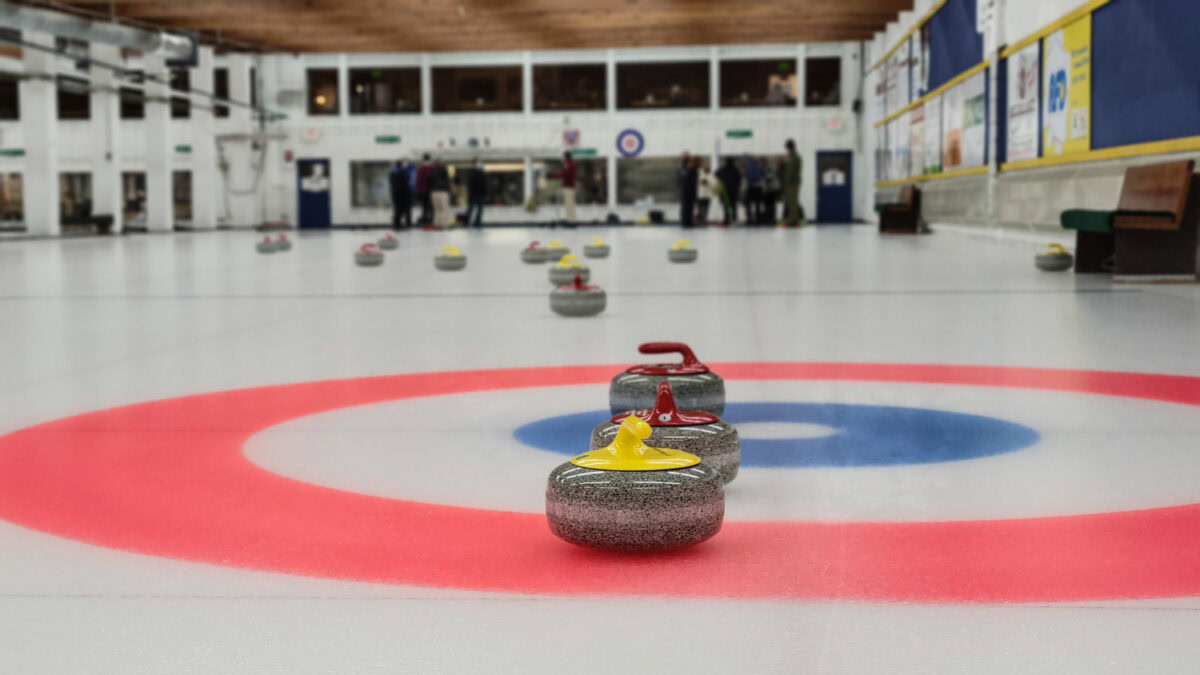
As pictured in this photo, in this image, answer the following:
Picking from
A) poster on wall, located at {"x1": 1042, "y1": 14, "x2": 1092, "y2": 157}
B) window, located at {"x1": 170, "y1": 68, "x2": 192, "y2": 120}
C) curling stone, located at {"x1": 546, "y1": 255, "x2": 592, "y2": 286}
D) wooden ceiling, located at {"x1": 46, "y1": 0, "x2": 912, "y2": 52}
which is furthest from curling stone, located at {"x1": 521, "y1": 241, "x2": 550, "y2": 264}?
window, located at {"x1": 170, "y1": 68, "x2": 192, "y2": 120}

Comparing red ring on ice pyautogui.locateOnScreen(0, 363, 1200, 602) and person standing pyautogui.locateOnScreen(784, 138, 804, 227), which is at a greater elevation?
person standing pyautogui.locateOnScreen(784, 138, 804, 227)

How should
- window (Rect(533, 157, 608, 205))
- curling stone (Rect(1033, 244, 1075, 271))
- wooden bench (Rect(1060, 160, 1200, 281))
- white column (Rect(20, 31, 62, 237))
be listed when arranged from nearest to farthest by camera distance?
1. wooden bench (Rect(1060, 160, 1200, 281))
2. curling stone (Rect(1033, 244, 1075, 271))
3. white column (Rect(20, 31, 62, 237))
4. window (Rect(533, 157, 608, 205))

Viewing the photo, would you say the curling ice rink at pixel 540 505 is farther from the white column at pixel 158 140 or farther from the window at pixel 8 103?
the window at pixel 8 103

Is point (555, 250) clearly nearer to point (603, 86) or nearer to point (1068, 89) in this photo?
point (1068, 89)

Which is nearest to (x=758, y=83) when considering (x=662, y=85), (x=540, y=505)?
(x=662, y=85)

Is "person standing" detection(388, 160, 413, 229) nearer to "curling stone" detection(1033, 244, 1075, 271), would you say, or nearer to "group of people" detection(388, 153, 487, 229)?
"group of people" detection(388, 153, 487, 229)

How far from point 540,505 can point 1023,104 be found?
50.6 ft

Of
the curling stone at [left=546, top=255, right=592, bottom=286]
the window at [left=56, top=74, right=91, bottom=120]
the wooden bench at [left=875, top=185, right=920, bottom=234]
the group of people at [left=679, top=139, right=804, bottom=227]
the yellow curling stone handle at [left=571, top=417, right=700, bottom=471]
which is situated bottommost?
the yellow curling stone handle at [left=571, top=417, right=700, bottom=471]

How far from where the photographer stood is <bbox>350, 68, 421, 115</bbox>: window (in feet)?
130

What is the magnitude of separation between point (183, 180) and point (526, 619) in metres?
42.0

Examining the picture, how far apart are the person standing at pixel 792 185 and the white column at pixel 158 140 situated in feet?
48.9

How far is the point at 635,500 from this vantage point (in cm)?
239

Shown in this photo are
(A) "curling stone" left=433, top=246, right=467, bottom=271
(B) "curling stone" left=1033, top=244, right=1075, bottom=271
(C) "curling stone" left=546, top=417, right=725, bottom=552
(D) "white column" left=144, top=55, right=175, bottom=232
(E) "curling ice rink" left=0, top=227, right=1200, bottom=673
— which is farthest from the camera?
(D) "white column" left=144, top=55, right=175, bottom=232

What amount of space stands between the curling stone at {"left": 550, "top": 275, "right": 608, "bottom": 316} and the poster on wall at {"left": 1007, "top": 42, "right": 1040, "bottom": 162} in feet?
33.3
